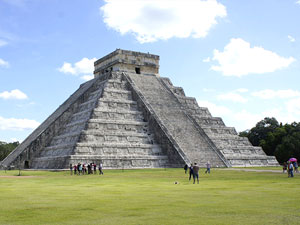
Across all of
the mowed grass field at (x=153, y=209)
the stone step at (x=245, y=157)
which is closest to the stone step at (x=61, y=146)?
the stone step at (x=245, y=157)

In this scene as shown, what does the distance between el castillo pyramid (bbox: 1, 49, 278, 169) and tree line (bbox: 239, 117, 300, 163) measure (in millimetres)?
11613

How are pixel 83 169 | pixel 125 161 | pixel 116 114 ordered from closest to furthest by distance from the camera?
pixel 83 169 < pixel 125 161 < pixel 116 114

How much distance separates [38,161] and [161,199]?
75.8 feet

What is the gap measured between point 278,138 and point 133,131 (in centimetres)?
2519

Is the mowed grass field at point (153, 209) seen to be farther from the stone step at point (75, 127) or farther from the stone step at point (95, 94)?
the stone step at point (95, 94)

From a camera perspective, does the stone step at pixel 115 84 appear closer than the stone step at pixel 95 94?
No

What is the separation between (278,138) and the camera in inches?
1971

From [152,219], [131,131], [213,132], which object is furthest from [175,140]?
[152,219]

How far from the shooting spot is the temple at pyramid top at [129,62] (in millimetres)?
39219

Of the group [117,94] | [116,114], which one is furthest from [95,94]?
[116,114]

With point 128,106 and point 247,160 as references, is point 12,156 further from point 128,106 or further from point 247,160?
point 247,160

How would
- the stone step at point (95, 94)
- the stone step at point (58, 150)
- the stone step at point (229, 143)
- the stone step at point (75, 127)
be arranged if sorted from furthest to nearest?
the stone step at point (95, 94), the stone step at point (229, 143), the stone step at point (75, 127), the stone step at point (58, 150)

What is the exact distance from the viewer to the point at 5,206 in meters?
9.71

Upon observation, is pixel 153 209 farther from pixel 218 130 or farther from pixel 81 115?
pixel 218 130
